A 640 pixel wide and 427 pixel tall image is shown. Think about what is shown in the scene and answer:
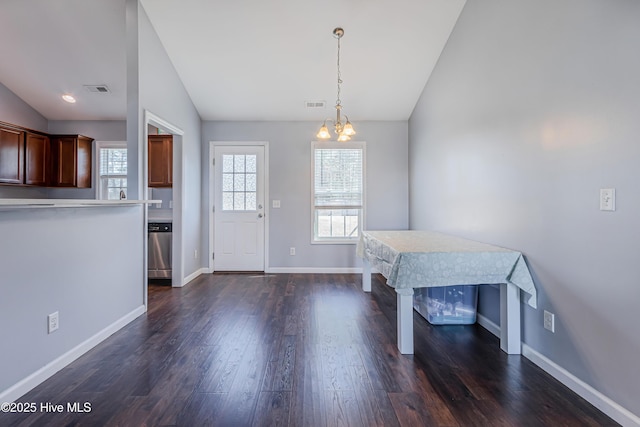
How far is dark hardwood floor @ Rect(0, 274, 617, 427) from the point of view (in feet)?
5.04

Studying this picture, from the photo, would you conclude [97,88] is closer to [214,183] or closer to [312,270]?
[214,183]

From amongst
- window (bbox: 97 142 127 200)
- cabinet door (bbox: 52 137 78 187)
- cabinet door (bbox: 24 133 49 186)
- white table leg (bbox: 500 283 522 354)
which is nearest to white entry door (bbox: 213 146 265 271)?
window (bbox: 97 142 127 200)

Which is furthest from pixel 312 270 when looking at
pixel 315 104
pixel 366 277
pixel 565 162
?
pixel 565 162

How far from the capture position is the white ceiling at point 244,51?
2.98 meters

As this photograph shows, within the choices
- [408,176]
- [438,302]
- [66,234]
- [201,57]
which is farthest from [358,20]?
[66,234]

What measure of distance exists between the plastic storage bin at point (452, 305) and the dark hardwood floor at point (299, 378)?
93 millimetres

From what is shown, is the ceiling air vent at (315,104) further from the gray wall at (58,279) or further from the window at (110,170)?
the window at (110,170)

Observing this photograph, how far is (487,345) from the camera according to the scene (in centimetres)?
235

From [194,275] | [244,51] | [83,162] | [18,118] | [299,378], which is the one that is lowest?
[299,378]

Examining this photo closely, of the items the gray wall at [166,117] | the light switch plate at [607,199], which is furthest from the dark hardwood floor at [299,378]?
the gray wall at [166,117]

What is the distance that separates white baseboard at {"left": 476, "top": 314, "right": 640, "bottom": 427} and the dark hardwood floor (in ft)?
0.13

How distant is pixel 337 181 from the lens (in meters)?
4.66

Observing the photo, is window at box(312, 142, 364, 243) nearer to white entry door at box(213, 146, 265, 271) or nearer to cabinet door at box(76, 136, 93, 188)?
white entry door at box(213, 146, 265, 271)

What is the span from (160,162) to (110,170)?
3.64ft
